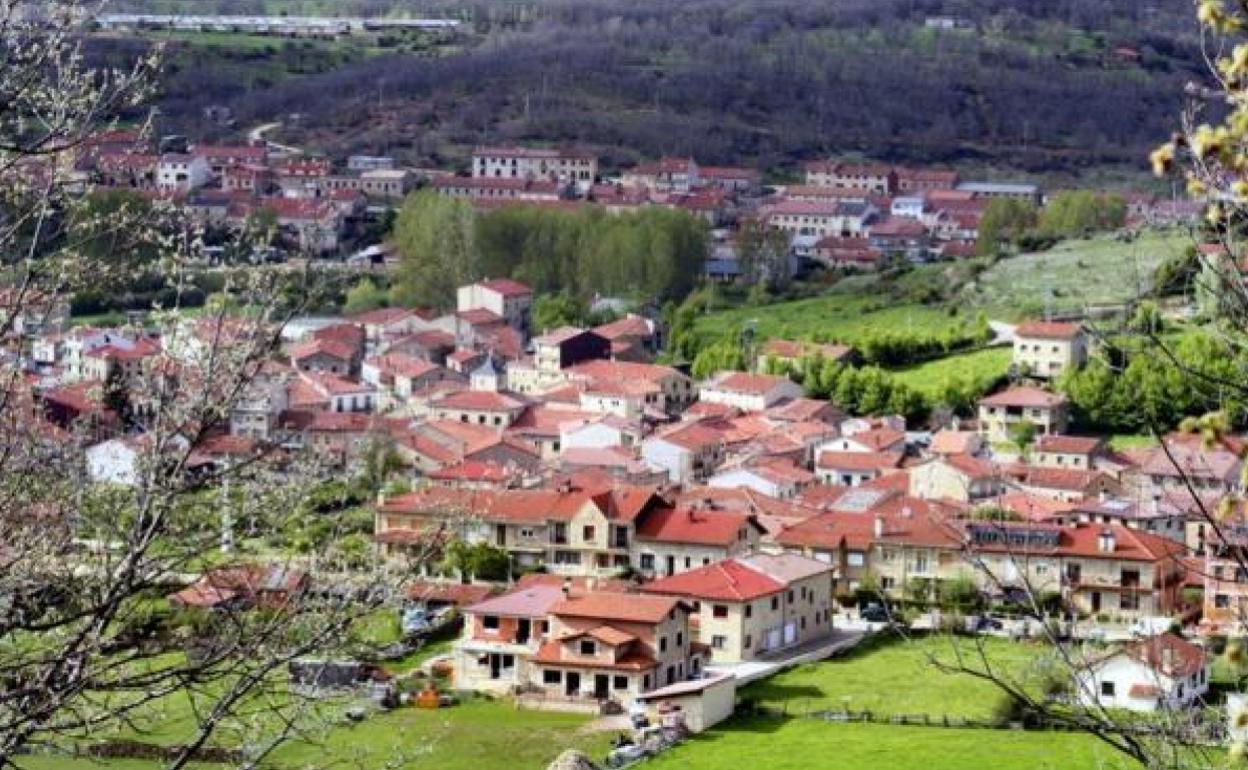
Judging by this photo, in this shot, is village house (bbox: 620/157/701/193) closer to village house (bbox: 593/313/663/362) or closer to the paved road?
the paved road

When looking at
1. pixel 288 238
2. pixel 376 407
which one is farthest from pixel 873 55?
pixel 376 407

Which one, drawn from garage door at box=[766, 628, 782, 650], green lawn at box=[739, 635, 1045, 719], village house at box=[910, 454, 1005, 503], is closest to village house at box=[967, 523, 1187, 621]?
green lawn at box=[739, 635, 1045, 719]

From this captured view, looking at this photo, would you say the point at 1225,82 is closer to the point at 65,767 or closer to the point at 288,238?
the point at 65,767

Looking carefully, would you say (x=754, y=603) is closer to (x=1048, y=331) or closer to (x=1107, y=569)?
(x=1107, y=569)

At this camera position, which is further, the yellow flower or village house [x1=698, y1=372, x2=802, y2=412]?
village house [x1=698, y1=372, x2=802, y2=412]

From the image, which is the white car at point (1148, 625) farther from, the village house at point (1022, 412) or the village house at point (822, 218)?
the village house at point (822, 218)

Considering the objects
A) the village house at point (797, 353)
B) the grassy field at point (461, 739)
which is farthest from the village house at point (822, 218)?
the grassy field at point (461, 739)
